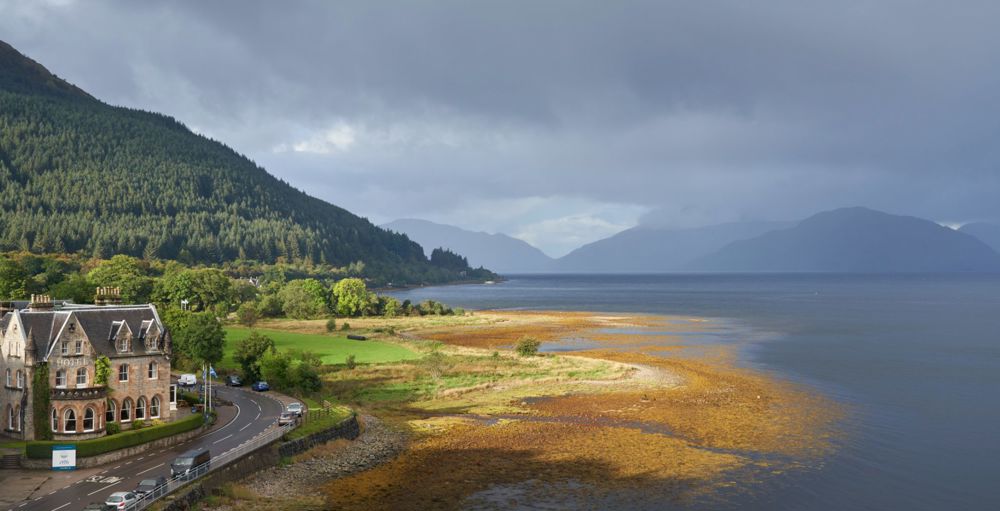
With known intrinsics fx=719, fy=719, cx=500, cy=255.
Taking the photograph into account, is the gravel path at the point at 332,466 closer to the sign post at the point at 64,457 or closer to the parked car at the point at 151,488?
the parked car at the point at 151,488

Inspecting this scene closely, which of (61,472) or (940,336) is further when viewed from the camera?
(940,336)

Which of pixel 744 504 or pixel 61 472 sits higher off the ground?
pixel 61 472

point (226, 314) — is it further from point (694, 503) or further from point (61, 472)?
point (694, 503)

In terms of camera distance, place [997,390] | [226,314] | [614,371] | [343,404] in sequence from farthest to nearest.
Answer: [226,314], [614,371], [997,390], [343,404]

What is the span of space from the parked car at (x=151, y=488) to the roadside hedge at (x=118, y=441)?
8.55 meters

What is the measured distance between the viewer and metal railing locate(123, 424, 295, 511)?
141ft

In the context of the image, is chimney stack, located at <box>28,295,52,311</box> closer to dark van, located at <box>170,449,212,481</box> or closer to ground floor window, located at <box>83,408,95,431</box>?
ground floor window, located at <box>83,408,95,431</box>

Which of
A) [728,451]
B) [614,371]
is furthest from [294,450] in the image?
[614,371]

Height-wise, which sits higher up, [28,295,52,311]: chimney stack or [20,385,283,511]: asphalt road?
[28,295,52,311]: chimney stack

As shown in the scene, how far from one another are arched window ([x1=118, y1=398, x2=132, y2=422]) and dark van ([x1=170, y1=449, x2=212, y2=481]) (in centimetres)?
1146

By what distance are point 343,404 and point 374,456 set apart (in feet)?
60.9

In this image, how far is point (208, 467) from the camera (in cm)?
4919

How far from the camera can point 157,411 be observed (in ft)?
197

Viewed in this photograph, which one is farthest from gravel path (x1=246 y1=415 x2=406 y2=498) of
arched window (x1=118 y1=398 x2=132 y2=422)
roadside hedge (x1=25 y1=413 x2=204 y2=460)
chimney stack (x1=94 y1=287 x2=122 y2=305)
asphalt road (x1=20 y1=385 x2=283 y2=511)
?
chimney stack (x1=94 y1=287 x2=122 y2=305)
